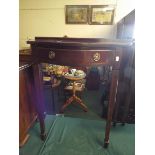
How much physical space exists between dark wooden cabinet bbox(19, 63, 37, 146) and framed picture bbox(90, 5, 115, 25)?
9.66ft

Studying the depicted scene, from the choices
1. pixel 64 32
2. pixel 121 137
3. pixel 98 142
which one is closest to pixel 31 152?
pixel 98 142

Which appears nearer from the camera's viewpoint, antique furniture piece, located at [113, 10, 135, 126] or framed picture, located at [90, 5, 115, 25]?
antique furniture piece, located at [113, 10, 135, 126]

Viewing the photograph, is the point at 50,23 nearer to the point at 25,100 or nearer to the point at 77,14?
the point at 77,14

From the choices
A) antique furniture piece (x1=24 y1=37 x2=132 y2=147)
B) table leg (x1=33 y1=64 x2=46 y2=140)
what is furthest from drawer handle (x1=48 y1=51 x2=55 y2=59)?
table leg (x1=33 y1=64 x2=46 y2=140)

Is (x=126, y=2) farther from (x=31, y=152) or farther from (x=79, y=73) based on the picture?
(x=31, y=152)

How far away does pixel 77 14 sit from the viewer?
13.0 feet

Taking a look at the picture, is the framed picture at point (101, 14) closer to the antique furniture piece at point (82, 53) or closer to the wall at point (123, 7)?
the wall at point (123, 7)

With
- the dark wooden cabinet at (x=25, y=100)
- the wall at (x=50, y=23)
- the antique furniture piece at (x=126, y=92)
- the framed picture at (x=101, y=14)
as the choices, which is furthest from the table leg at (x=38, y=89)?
the framed picture at (x=101, y=14)

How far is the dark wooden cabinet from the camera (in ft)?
4.47

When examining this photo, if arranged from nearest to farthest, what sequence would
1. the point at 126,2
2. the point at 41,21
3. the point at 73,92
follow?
the point at 73,92, the point at 126,2, the point at 41,21

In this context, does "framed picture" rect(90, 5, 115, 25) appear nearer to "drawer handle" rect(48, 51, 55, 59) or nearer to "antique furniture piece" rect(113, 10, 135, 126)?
"antique furniture piece" rect(113, 10, 135, 126)
